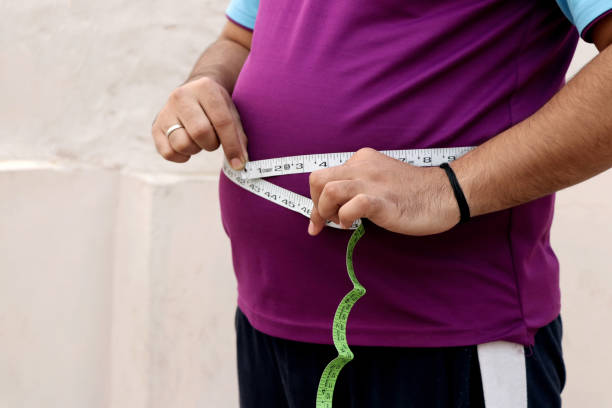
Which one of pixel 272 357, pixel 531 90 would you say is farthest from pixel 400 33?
pixel 272 357

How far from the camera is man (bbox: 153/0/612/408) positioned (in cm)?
92

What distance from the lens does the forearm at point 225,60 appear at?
4.51 feet

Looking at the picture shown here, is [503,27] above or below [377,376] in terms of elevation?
above

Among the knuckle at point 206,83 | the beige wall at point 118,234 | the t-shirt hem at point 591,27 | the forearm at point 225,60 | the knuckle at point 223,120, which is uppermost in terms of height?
the t-shirt hem at point 591,27

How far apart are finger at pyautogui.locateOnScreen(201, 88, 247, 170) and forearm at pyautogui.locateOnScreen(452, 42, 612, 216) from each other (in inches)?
15.0

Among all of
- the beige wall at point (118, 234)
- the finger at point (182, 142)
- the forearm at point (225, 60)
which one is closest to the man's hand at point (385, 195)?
the finger at point (182, 142)

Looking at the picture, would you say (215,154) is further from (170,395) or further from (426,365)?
(426,365)

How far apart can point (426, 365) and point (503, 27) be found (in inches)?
21.7

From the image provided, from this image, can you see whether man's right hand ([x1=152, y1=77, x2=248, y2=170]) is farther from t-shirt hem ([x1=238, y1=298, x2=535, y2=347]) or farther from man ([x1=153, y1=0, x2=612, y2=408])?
t-shirt hem ([x1=238, y1=298, x2=535, y2=347])

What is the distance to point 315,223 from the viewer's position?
957mm

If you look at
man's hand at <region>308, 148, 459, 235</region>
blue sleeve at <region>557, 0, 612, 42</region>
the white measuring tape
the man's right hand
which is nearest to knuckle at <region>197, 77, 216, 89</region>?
the man's right hand

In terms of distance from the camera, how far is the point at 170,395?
7.18 feet

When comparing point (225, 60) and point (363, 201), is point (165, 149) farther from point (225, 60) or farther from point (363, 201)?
point (363, 201)

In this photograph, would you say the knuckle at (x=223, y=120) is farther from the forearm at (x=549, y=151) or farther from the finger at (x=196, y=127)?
the forearm at (x=549, y=151)
